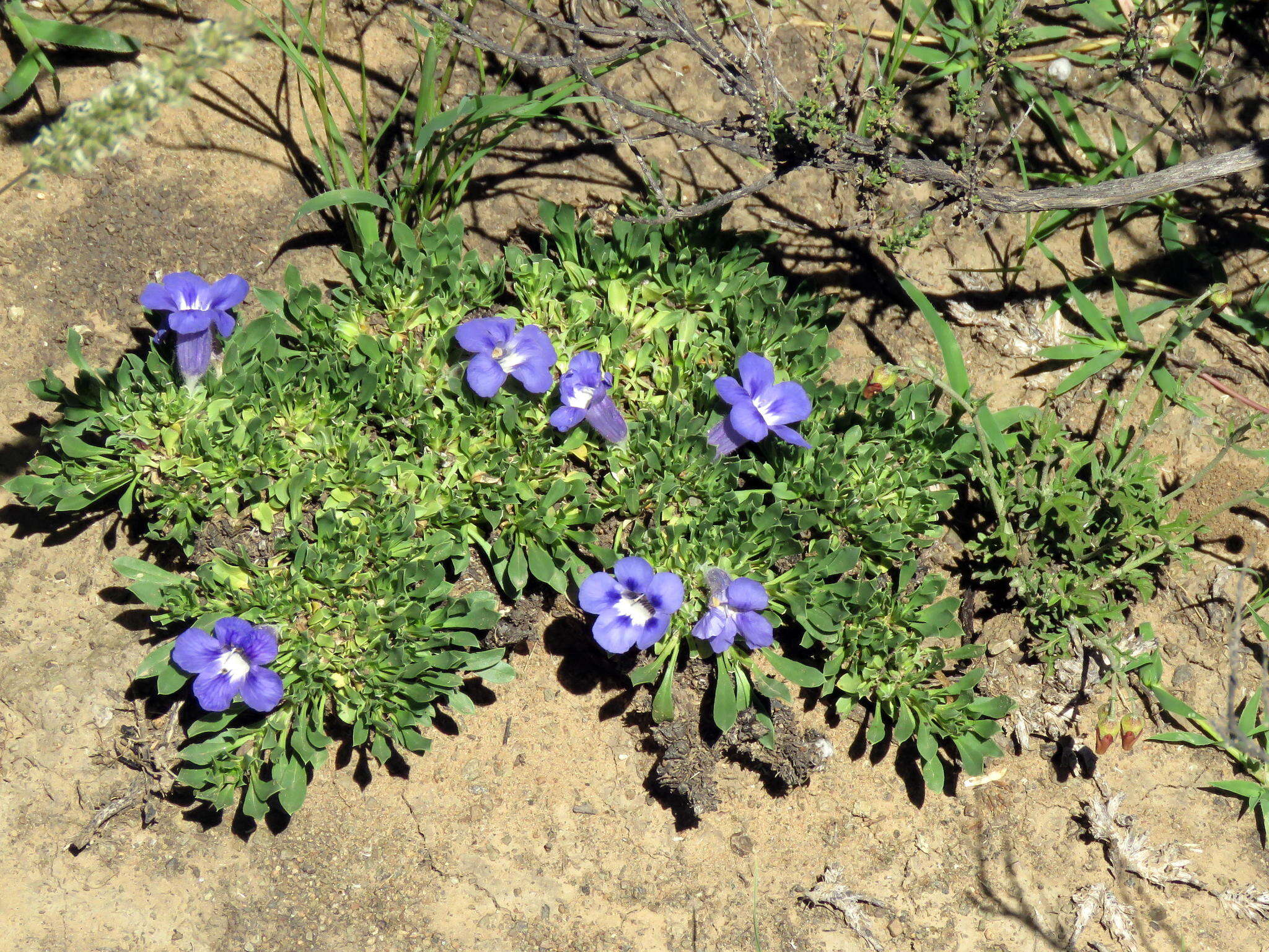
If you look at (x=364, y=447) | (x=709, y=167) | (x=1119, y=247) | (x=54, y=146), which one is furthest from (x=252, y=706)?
(x=1119, y=247)

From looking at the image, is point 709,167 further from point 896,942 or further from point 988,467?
point 896,942

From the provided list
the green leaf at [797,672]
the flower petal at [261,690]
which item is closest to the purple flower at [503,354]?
the flower petal at [261,690]

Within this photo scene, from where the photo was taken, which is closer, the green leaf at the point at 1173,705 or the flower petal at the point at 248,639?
the flower petal at the point at 248,639

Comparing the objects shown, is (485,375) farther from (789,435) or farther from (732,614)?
(732,614)

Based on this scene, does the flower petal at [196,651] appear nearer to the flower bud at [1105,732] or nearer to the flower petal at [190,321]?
the flower petal at [190,321]

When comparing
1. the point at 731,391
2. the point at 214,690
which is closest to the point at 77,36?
the point at 214,690

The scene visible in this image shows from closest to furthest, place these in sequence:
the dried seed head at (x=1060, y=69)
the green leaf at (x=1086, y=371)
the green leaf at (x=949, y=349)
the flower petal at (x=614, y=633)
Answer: the flower petal at (x=614, y=633), the green leaf at (x=949, y=349), the green leaf at (x=1086, y=371), the dried seed head at (x=1060, y=69)
